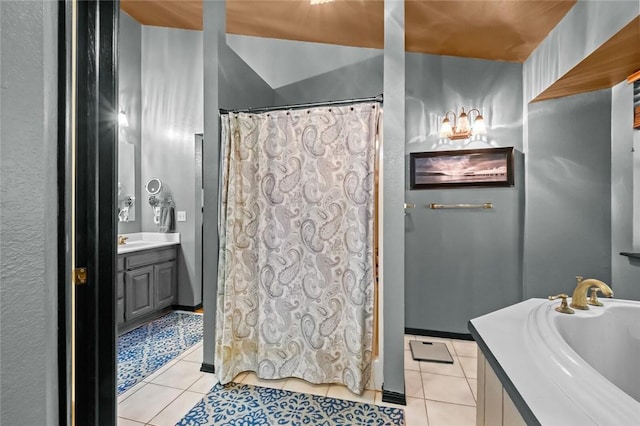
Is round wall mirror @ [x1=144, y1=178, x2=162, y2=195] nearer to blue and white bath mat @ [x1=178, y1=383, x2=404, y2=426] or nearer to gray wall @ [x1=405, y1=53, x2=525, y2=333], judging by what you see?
blue and white bath mat @ [x1=178, y1=383, x2=404, y2=426]

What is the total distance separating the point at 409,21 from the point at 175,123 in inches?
109

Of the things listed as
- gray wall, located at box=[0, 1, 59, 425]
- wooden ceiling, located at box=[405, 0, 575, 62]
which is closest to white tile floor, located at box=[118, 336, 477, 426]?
gray wall, located at box=[0, 1, 59, 425]

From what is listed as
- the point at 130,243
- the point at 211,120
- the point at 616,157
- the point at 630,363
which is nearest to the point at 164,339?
the point at 130,243

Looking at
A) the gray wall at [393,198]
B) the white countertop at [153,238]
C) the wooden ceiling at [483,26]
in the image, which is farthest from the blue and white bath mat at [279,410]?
the wooden ceiling at [483,26]

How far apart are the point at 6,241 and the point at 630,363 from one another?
2374mm

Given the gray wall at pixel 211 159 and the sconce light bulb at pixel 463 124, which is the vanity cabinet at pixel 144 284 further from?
the sconce light bulb at pixel 463 124

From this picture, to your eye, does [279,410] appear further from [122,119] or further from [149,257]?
[122,119]

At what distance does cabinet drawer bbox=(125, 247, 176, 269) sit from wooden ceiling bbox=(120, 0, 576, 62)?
2.56 metres

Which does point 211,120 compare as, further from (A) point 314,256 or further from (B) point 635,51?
(B) point 635,51

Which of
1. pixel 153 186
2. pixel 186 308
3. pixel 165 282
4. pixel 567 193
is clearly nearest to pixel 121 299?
pixel 165 282

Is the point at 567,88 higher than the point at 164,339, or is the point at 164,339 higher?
the point at 567,88

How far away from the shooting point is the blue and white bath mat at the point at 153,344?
2301mm

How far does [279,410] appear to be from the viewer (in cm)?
188

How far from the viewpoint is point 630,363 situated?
4.87ft
